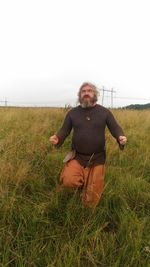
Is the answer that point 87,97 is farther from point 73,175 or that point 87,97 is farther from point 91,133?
point 73,175

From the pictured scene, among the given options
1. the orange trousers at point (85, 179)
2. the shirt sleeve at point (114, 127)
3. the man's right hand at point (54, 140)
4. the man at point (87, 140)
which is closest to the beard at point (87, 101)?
the man at point (87, 140)

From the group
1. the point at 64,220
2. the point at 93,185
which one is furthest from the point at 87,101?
the point at 64,220

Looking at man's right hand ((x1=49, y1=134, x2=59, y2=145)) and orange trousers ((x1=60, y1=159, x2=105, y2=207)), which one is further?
man's right hand ((x1=49, y1=134, x2=59, y2=145))

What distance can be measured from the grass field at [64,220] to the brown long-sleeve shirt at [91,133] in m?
0.46

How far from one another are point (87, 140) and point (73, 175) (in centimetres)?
53

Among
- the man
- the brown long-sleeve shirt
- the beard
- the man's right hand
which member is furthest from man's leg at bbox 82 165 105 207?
the beard

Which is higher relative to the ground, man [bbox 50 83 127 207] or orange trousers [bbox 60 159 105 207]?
man [bbox 50 83 127 207]

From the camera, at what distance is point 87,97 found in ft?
15.6

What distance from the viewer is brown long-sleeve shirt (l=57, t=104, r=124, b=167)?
4621mm

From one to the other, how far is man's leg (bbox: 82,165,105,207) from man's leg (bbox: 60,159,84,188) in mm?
80

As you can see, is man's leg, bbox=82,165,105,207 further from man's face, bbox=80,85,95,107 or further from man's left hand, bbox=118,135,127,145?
man's face, bbox=80,85,95,107

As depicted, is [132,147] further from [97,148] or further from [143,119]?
[143,119]

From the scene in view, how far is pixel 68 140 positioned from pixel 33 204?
11.2 ft

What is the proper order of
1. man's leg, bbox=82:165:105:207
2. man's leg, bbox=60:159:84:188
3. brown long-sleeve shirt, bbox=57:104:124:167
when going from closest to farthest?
1. man's leg, bbox=82:165:105:207
2. man's leg, bbox=60:159:84:188
3. brown long-sleeve shirt, bbox=57:104:124:167
